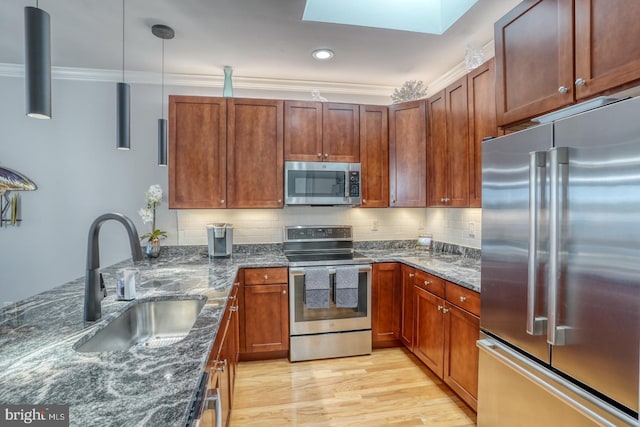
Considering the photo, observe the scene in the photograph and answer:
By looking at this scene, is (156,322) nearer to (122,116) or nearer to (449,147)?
(122,116)

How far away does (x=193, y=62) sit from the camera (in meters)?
2.95

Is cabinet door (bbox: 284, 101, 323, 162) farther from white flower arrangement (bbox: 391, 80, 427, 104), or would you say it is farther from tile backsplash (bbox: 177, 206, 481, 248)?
white flower arrangement (bbox: 391, 80, 427, 104)

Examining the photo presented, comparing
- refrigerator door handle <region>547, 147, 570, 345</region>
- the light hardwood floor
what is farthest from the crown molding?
the light hardwood floor

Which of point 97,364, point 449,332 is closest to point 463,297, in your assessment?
point 449,332

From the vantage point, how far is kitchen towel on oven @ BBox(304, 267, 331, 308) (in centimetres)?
283

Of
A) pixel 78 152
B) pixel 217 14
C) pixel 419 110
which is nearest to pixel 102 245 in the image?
pixel 78 152

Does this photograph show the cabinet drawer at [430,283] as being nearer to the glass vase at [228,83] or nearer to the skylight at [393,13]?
the skylight at [393,13]

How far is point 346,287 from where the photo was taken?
2.88 meters

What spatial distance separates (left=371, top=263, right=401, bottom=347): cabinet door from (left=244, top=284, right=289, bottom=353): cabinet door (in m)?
0.83

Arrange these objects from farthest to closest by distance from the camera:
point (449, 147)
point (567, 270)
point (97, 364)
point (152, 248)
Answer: point (152, 248)
point (449, 147)
point (567, 270)
point (97, 364)

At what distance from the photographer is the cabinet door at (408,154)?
10.2 feet

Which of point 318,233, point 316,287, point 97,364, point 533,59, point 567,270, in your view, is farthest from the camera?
point 318,233

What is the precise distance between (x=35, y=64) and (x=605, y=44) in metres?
2.03

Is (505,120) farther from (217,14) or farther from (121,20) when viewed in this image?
(121,20)
